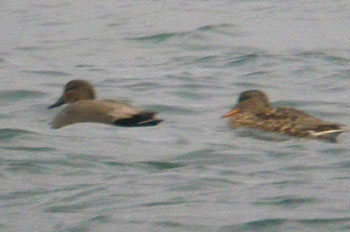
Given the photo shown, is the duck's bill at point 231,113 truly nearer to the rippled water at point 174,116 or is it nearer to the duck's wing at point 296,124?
the rippled water at point 174,116

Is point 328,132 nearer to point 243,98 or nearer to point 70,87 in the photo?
point 243,98

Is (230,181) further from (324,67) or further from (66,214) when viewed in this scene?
(324,67)

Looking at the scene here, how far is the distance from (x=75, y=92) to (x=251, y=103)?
1946 mm

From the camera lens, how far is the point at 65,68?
1727 centimetres

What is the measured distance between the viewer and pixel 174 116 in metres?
13.8

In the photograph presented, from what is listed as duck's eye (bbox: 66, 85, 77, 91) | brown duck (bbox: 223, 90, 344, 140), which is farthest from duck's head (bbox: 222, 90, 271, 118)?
duck's eye (bbox: 66, 85, 77, 91)

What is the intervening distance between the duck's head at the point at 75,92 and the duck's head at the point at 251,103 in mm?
1611

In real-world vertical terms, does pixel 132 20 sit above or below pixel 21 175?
below

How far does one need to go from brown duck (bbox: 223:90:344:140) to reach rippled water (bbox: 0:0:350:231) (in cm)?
12

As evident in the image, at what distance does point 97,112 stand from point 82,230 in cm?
425

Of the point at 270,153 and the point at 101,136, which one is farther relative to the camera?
the point at 101,136

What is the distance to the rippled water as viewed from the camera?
9.54 metres

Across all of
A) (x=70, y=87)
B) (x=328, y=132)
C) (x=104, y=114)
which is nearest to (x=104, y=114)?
(x=104, y=114)

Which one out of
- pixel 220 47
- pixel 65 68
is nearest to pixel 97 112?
pixel 65 68
